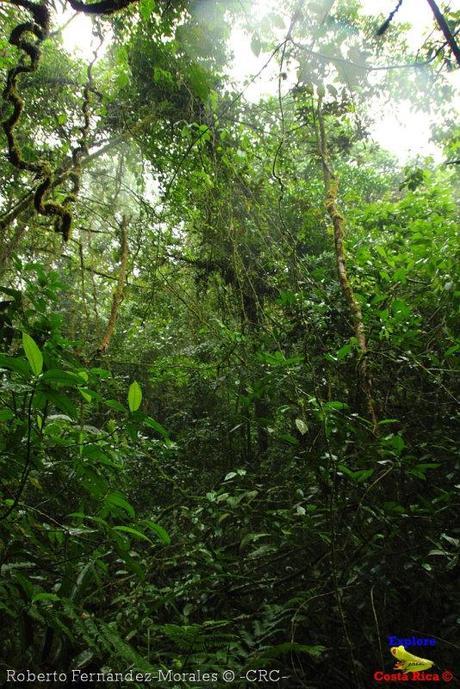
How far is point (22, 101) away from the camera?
7.66ft

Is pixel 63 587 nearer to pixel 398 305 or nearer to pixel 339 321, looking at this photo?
pixel 398 305

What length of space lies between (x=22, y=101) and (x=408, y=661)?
3.26 metres

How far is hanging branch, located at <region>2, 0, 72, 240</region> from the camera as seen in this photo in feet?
6.04

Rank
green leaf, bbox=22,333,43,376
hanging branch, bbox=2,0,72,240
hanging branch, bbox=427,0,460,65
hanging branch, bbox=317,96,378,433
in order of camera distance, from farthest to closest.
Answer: hanging branch, bbox=317,96,378,433
hanging branch, bbox=2,0,72,240
hanging branch, bbox=427,0,460,65
green leaf, bbox=22,333,43,376

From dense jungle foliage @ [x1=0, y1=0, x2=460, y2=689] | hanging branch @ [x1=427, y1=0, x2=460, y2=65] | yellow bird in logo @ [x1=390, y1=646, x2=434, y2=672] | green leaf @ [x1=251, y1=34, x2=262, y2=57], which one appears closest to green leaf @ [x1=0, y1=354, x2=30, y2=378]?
dense jungle foliage @ [x1=0, y1=0, x2=460, y2=689]

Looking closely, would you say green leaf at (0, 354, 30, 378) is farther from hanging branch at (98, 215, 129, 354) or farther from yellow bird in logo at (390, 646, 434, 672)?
hanging branch at (98, 215, 129, 354)

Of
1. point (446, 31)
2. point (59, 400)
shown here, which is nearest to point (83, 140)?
point (446, 31)

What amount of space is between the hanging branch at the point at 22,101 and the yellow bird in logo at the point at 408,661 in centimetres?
269

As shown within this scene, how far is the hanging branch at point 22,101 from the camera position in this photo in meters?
1.84

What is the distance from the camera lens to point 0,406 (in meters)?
1.47

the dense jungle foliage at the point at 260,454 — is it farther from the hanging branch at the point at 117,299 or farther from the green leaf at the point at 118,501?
the hanging branch at the point at 117,299

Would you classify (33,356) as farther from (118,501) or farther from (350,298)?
(350,298)

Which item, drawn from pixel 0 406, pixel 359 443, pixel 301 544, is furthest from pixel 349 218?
pixel 0 406

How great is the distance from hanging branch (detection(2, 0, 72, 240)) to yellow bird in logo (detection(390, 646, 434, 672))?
2.69 meters
